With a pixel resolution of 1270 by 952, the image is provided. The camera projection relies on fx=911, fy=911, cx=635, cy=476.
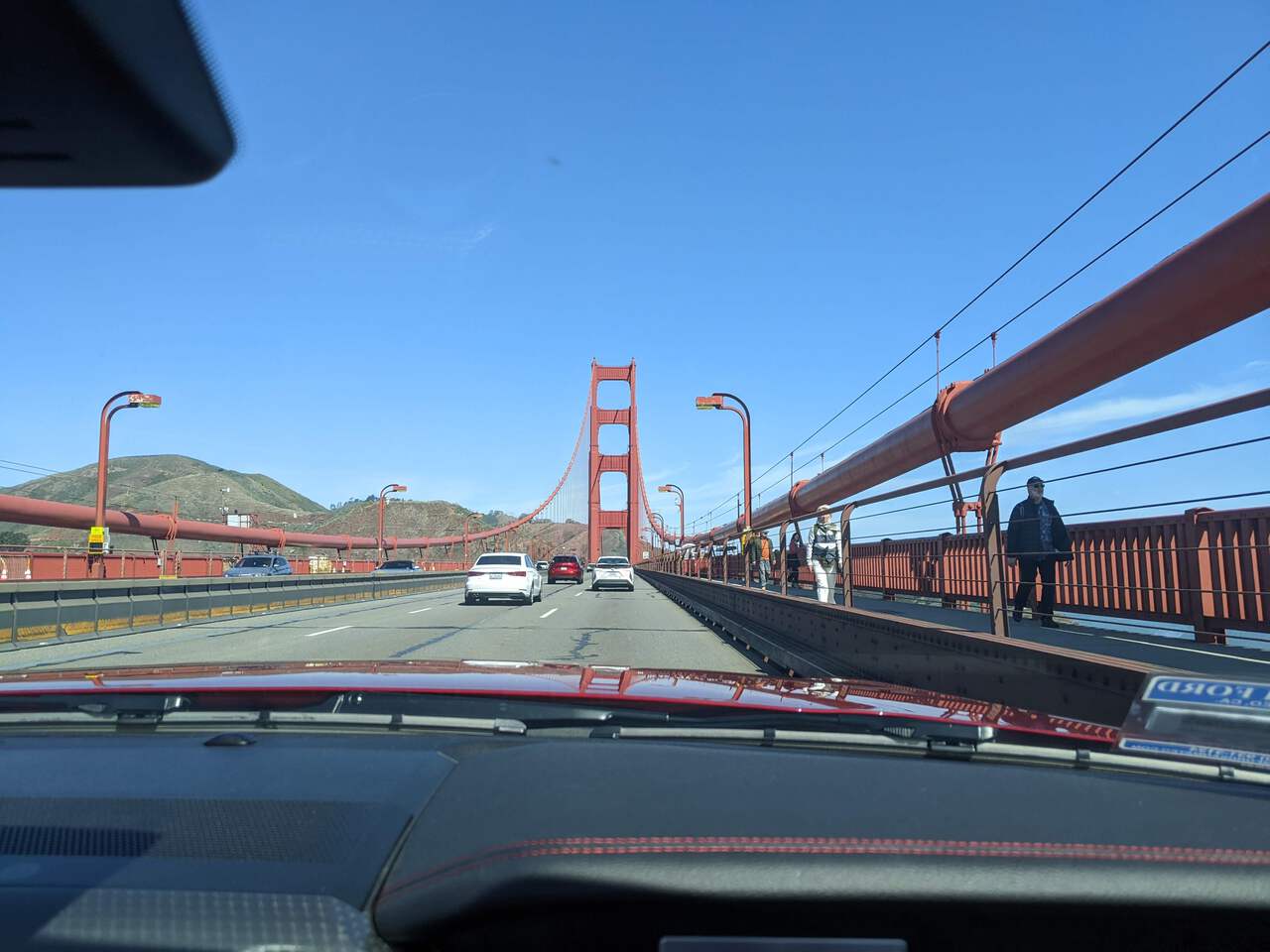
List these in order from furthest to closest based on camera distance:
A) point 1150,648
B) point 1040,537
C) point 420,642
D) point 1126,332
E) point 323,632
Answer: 1. point 323,632
2. point 420,642
3. point 1126,332
4. point 1040,537
5. point 1150,648

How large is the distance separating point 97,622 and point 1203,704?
53.4 feet

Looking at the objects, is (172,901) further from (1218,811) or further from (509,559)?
(509,559)

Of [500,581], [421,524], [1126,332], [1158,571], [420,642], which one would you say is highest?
[421,524]

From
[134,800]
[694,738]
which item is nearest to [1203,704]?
[694,738]

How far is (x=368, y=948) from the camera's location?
141 centimetres

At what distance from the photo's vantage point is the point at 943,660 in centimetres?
588

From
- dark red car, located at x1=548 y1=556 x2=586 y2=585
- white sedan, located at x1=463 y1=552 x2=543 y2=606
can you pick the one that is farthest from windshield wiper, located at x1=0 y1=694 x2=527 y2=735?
dark red car, located at x1=548 y1=556 x2=586 y2=585

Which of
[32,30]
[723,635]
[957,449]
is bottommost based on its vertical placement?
[723,635]

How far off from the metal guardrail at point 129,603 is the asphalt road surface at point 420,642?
30.1 inches

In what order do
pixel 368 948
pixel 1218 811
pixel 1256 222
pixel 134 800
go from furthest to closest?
1. pixel 1256 222
2. pixel 134 800
3. pixel 1218 811
4. pixel 368 948

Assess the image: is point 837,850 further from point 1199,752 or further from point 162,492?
point 162,492

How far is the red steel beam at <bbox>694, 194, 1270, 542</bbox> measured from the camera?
756 centimetres

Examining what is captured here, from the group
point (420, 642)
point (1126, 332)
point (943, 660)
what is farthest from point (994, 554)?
point (420, 642)

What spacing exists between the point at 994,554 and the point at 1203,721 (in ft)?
11.0
